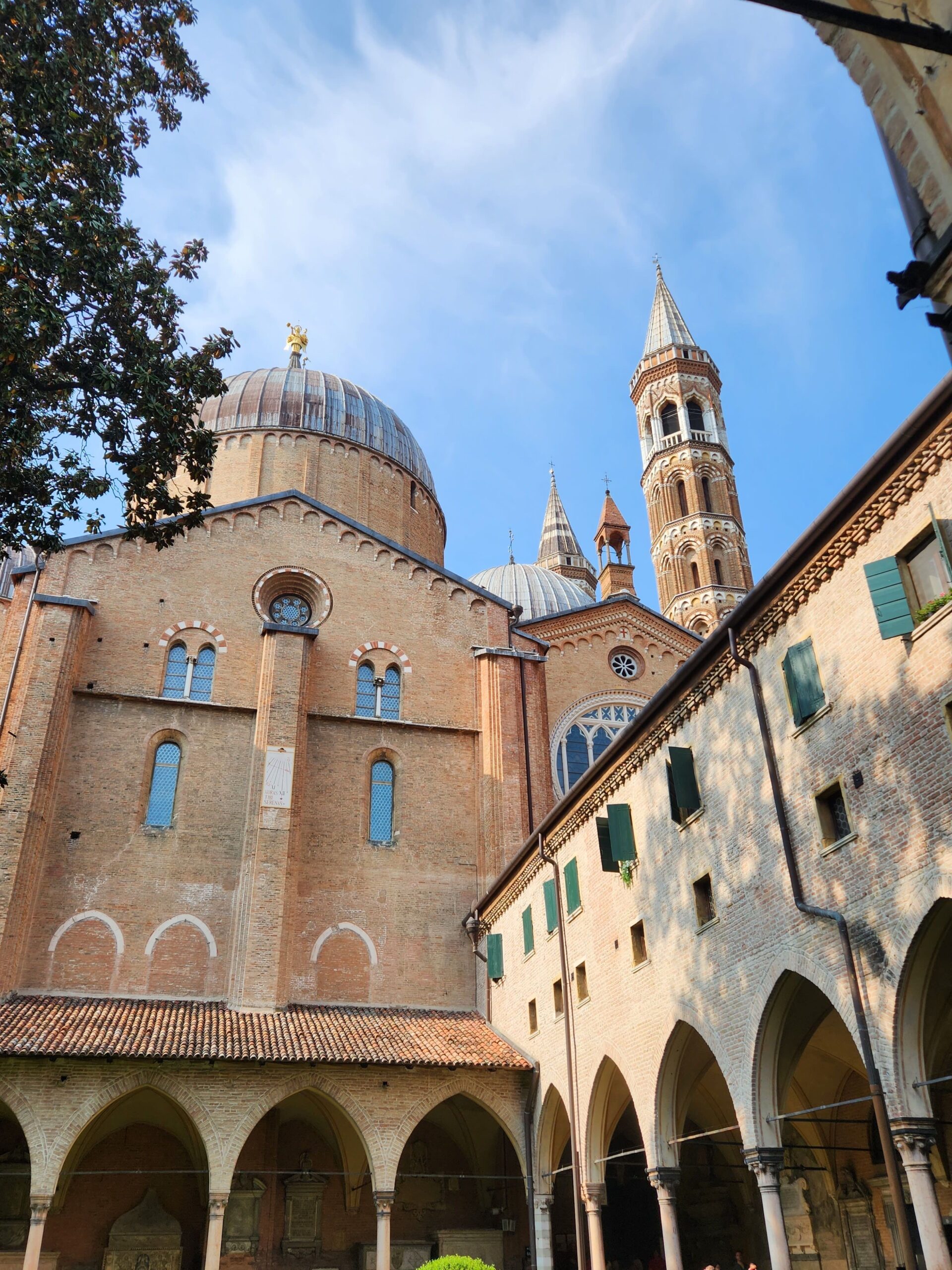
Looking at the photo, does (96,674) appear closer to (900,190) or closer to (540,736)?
(540,736)

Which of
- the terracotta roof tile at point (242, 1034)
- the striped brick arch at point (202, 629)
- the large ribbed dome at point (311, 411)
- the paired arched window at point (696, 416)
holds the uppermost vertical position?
the paired arched window at point (696, 416)

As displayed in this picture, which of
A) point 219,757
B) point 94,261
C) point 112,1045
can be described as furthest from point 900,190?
point 219,757

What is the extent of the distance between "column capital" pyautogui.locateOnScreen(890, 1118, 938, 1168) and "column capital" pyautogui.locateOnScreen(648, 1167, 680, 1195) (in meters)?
5.45

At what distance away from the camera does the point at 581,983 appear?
17375 millimetres

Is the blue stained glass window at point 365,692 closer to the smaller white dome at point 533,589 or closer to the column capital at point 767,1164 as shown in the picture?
the column capital at point 767,1164

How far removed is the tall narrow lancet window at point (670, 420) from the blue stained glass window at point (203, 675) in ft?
94.6

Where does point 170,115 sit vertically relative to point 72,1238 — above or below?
above

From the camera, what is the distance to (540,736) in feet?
80.8

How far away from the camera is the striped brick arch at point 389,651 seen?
983 inches

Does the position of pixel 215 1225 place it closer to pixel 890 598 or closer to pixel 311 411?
pixel 890 598

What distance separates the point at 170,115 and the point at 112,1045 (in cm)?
1383

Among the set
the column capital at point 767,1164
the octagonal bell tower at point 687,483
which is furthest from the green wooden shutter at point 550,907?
the octagonal bell tower at point 687,483

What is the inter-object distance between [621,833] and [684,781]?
217 centimetres

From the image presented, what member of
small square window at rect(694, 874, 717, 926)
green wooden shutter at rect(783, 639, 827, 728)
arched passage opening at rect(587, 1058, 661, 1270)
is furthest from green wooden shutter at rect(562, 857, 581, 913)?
green wooden shutter at rect(783, 639, 827, 728)
